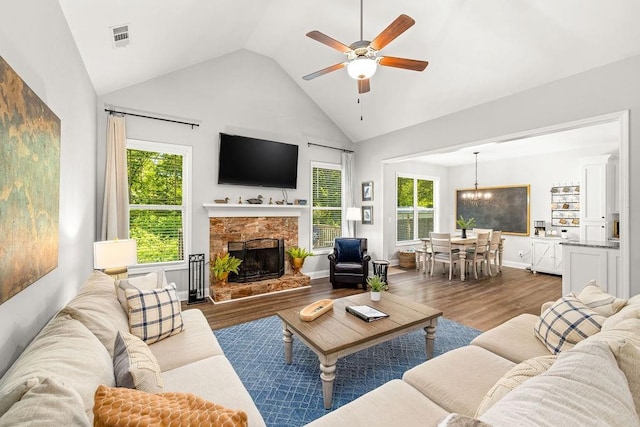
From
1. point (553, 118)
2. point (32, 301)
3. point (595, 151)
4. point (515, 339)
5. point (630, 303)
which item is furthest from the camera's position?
point (595, 151)

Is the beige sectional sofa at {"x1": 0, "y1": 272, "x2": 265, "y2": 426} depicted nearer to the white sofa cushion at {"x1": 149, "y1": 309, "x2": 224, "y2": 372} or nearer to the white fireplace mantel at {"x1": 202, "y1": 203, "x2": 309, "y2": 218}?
the white sofa cushion at {"x1": 149, "y1": 309, "x2": 224, "y2": 372}

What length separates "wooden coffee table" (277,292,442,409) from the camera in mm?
1926

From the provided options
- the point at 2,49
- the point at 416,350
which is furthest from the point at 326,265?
the point at 2,49

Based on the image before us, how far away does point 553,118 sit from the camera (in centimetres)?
332

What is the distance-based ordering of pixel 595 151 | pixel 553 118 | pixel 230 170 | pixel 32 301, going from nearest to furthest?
1. pixel 32 301
2. pixel 553 118
3. pixel 230 170
4. pixel 595 151

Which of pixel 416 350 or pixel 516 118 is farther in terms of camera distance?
pixel 516 118

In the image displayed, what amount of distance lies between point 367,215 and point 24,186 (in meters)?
5.30

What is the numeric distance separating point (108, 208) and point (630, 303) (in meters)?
4.96

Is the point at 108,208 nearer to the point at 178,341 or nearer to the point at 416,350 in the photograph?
the point at 178,341

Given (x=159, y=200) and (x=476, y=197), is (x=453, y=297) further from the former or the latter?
(x=159, y=200)

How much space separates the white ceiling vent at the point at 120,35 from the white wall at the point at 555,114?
4.18 m

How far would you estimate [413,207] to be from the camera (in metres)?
7.44

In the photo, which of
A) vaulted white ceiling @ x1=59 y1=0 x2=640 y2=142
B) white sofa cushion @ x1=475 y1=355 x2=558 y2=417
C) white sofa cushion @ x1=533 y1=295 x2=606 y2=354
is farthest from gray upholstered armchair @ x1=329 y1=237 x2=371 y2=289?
white sofa cushion @ x1=475 y1=355 x2=558 y2=417

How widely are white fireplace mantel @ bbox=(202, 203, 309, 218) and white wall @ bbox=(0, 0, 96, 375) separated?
1.52m
